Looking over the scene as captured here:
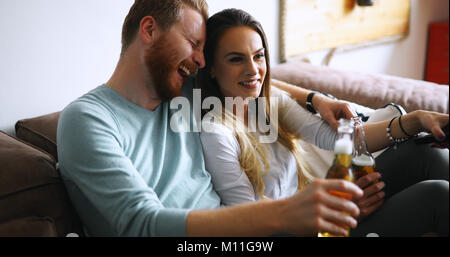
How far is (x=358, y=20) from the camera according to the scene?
313 centimetres

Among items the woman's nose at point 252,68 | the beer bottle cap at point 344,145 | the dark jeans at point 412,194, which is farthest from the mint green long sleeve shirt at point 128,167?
the dark jeans at point 412,194

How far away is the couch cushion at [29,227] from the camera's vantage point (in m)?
0.92

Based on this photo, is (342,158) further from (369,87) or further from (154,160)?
(369,87)

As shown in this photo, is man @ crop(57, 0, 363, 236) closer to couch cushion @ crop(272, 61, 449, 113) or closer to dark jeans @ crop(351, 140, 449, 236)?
dark jeans @ crop(351, 140, 449, 236)

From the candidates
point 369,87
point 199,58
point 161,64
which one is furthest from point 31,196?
point 369,87

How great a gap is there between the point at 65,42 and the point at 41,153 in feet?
1.69

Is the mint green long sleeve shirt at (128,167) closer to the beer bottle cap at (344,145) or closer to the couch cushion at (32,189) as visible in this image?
the couch cushion at (32,189)

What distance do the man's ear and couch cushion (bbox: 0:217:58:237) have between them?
0.52 m

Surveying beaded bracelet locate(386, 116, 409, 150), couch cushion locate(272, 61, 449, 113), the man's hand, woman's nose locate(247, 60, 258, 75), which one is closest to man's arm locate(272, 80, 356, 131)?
the man's hand

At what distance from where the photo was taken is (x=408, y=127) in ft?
3.82

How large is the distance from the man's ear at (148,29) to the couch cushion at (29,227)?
0.52 m

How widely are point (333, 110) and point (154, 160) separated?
1.92ft

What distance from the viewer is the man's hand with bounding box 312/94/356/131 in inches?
49.9

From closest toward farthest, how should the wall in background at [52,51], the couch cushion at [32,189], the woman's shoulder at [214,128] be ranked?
the couch cushion at [32,189] → the woman's shoulder at [214,128] → the wall in background at [52,51]
